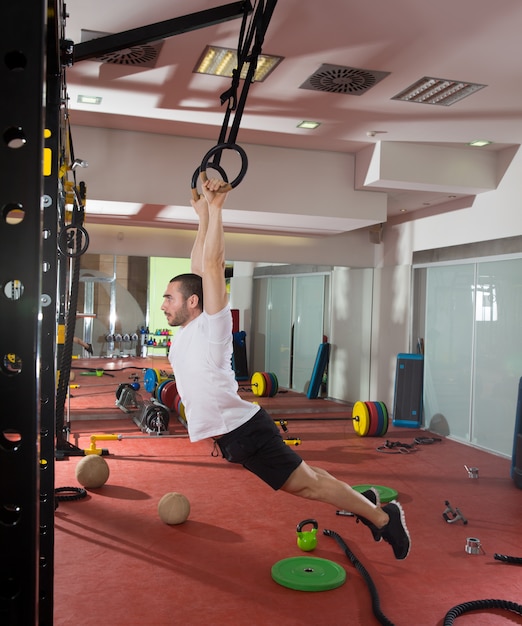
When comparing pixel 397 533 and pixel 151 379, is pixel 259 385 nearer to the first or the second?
pixel 151 379

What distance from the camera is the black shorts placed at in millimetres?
2709

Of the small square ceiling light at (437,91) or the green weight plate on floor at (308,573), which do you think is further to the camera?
the small square ceiling light at (437,91)

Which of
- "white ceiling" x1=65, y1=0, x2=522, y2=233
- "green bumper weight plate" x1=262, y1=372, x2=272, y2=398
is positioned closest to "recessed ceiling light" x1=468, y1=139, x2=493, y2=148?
"white ceiling" x1=65, y1=0, x2=522, y2=233

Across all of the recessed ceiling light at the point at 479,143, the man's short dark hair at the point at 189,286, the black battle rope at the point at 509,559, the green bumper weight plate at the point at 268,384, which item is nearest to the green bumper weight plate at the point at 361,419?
the green bumper weight plate at the point at 268,384

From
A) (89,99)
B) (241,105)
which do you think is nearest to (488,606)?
(241,105)

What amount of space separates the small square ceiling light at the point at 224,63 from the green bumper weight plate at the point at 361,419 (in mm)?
3856

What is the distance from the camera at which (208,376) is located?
103 inches

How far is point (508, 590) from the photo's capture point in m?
3.18

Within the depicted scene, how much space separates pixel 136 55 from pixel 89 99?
3.21ft

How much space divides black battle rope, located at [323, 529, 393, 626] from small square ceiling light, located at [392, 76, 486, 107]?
2925 mm

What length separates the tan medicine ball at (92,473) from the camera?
180 inches

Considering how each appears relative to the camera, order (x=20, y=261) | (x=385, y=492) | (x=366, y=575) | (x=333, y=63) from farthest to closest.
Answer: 1. (x=385, y=492)
2. (x=333, y=63)
3. (x=366, y=575)
4. (x=20, y=261)

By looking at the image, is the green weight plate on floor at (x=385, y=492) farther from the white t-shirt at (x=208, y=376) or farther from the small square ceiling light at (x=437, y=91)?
the small square ceiling light at (x=437, y=91)

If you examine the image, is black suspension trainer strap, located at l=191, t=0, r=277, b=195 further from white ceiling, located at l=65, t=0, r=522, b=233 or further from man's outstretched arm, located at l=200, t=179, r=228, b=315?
white ceiling, located at l=65, t=0, r=522, b=233
